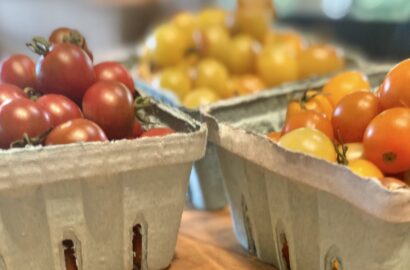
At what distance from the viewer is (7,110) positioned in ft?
2.08

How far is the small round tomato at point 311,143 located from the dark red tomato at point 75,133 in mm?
202

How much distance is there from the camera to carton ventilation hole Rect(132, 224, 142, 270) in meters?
0.70

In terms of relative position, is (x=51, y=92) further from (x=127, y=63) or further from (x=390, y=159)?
(x=127, y=63)

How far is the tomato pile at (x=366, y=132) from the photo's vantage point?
0.61 metres

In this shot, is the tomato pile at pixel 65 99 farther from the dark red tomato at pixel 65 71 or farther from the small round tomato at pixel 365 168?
the small round tomato at pixel 365 168

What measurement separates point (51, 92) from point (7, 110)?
90 millimetres

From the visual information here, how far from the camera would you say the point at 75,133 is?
63cm

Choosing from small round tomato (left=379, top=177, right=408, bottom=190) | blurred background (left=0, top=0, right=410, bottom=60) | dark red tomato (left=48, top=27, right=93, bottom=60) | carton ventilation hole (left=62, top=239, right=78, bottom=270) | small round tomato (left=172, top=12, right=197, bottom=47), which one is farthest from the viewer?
blurred background (left=0, top=0, right=410, bottom=60)

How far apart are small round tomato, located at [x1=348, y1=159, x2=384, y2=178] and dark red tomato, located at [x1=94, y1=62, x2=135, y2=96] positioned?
0.31 m

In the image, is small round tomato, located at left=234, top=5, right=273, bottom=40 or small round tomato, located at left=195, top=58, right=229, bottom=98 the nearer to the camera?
small round tomato, located at left=195, top=58, right=229, bottom=98

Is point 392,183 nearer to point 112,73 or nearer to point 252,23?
point 112,73

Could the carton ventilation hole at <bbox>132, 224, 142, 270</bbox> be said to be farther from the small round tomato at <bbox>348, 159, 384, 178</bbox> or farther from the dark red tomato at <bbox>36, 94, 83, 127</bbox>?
the small round tomato at <bbox>348, 159, 384, 178</bbox>

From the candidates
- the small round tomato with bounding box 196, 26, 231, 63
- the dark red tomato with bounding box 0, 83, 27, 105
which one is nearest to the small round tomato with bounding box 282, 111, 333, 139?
the dark red tomato with bounding box 0, 83, 27, 105

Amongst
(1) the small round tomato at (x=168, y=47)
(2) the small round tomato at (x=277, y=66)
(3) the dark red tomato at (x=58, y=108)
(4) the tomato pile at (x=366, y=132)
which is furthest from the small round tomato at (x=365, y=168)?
(1) the small round tomato at (x=168, y=47)
